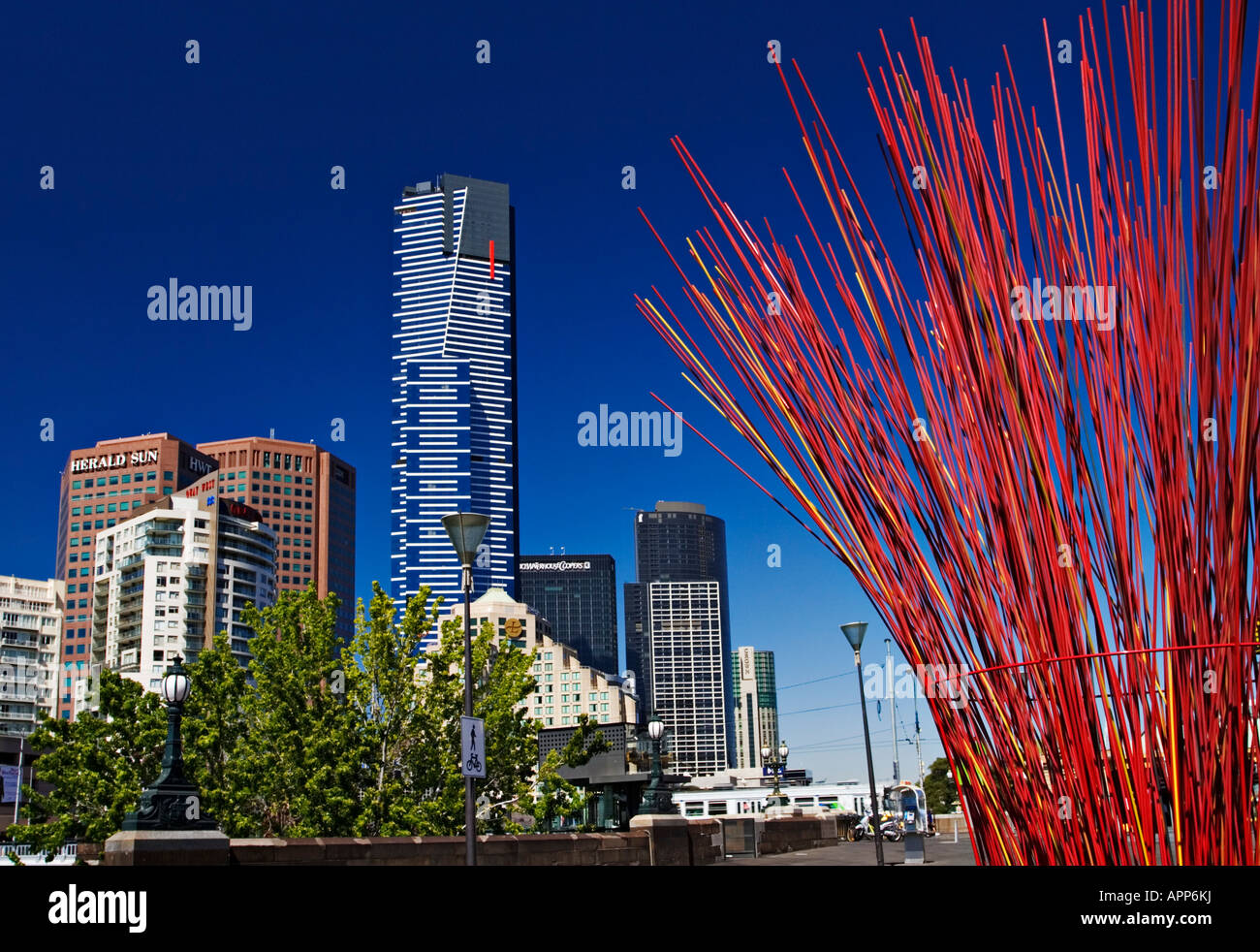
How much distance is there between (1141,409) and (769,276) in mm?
1282

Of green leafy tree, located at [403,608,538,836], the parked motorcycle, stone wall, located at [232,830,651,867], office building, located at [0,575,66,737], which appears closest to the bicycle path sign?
stone wall, located at [232,830,651,867]

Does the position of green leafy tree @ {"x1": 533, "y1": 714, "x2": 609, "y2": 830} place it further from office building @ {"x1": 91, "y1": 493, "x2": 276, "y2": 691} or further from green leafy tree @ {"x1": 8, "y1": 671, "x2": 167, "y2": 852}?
office building @ {"x1": 91, "y1": 493, "x2": 276, "y2": 691}

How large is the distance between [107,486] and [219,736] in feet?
494

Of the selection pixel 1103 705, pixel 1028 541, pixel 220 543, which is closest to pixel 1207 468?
pixel 1028 541

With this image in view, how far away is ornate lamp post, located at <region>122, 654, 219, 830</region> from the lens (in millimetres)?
10273

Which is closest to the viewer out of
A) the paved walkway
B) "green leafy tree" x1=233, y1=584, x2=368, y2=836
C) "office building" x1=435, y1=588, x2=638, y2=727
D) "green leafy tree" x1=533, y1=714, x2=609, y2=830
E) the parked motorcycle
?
"green leafy tree" x1=233, y1=584, x2=368, y2=836

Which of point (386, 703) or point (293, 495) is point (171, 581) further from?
point (386, 703)

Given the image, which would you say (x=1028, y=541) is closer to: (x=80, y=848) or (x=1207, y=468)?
(x=1207, y=468)

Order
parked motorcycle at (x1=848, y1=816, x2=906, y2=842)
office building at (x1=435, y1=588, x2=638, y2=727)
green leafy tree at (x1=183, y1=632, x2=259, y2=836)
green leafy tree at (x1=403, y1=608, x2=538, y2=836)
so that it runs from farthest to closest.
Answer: office building at (x1=435, y1=588, x2=638, y2=727) < parked motorcycle at (x1=848, y1=816, x2=906, y2=842) < green leafy tree at (x1=183, y1=632, x2=259, y2=836) < green leafy tree at (x1=403, y1=608, x2=538, y2=836)

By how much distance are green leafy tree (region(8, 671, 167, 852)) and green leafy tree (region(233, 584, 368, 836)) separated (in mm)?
1940

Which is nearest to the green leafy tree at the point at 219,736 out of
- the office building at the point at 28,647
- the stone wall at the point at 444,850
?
the stone wall at the point at 444,850

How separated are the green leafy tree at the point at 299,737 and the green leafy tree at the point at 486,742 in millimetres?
1254

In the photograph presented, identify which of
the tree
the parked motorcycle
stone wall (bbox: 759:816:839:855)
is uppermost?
stone wall (bbox: 759:816:839:855)

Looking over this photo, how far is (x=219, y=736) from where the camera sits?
21.8 m
